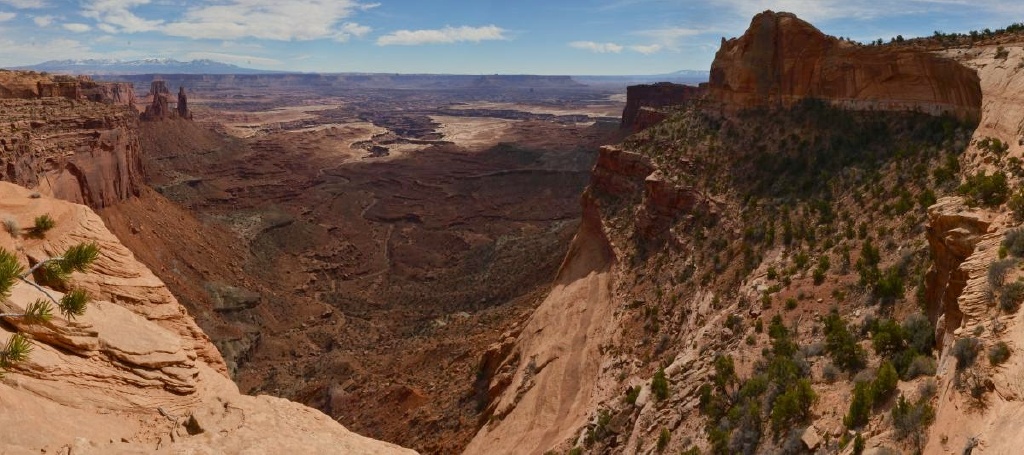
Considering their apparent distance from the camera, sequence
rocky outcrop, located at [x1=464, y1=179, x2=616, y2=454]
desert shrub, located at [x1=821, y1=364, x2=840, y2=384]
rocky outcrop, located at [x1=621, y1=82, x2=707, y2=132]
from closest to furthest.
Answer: desert shrub, located at [x1=821, y1=364, x2=840, y2=384], rocky outcrop, located at [x1=464, y1=179, x2=616, y2=454], rocky outcrop, located at [x1=621, y1=82, x2=707, y2=132]

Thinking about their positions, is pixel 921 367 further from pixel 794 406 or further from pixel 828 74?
pixel 828 74

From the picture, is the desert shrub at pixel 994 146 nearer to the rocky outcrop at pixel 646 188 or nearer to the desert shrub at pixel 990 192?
the desert shrub at pixel 990 192

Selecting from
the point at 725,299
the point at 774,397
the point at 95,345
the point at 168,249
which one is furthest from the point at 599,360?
the point at 168,249

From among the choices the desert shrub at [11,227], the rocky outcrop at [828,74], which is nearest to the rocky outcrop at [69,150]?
the desert shrub at [11,227]

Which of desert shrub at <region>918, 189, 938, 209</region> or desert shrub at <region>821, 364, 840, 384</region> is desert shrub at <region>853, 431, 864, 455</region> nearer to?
desert shrub at <region>821, 364, 840, 384</region>

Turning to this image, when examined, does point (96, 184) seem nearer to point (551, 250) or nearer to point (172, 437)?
point (551, 250)

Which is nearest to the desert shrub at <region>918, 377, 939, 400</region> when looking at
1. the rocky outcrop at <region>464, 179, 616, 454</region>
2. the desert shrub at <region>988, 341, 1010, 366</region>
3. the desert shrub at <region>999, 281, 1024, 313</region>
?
the desert shrub at <region>988, 341, 1010, 366</region>
